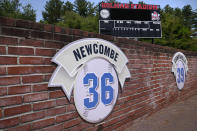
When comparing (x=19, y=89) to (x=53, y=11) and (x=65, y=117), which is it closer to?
(x=65, y=117)

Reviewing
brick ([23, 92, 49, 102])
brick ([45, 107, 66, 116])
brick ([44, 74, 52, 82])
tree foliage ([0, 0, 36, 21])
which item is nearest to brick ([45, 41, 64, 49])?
brick ([44, 74, 52, 82])

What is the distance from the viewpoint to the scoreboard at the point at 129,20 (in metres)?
10.1

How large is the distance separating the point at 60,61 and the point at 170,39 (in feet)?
54.4

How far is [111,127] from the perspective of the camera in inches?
125

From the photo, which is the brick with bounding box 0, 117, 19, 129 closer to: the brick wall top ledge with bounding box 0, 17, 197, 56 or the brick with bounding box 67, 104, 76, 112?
the brick with bounding box 67, 104, 76, 112

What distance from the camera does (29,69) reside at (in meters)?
1.96

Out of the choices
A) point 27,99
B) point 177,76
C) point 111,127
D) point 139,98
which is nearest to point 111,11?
point 177,76

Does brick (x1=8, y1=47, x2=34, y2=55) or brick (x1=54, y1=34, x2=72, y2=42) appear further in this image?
brick (x1=54, y1=34, x2=72, y2=42)

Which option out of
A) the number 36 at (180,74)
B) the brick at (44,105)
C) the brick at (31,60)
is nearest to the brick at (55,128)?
the brick at (44,105)

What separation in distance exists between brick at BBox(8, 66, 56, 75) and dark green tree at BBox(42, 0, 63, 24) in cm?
3710

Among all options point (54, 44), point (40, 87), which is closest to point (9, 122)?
point (40, 87)

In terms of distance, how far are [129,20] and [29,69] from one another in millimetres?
9076

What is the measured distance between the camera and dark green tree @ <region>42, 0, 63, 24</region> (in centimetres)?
3734

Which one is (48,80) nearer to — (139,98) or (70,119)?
(70,119)
